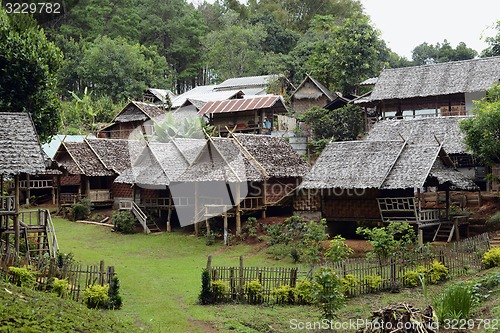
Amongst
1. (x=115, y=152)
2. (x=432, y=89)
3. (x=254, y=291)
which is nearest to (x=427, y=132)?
(x=432, y=89)

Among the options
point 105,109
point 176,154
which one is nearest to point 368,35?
point 176,154

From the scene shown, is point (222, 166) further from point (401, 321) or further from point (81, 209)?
point (401, 321)

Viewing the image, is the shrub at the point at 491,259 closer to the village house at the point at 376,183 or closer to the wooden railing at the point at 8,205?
the village house at the point at 376,183

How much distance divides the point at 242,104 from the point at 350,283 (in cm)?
2637

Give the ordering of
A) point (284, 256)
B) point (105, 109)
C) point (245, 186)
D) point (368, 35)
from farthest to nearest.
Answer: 1. point (105, 109)
2. point (368, 35)
3. point (245, 186)
4. point (284, 256)

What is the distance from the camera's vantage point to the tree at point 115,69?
5378 cm

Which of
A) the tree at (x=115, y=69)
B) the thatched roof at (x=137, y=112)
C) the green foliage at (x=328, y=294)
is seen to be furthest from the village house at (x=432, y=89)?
the green foliage at (x=328, y=294)

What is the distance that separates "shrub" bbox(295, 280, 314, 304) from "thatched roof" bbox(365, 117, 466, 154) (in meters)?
14.0

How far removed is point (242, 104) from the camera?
4222 centimetres

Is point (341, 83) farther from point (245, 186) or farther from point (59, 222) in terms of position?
point (59, 222)

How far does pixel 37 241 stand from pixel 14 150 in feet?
15.9

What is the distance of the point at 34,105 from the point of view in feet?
82.1

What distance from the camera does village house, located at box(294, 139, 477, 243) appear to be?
2402 cm

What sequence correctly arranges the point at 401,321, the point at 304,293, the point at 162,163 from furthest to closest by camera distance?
A: the point at 162,163, the point at 304,293, the point at 401,321
